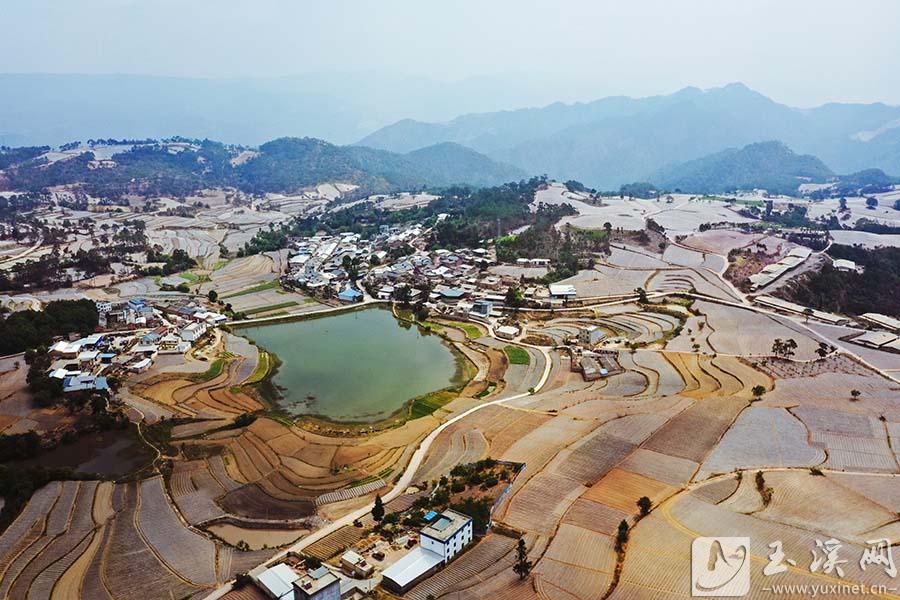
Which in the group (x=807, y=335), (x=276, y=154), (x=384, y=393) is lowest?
(x=384, y=393)

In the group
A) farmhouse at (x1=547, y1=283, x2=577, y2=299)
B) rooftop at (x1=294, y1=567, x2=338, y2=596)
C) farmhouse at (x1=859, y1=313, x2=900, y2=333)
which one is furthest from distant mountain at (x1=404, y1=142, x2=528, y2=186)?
rooftop at (x1=294, y1=567, x2=338, y2=596)

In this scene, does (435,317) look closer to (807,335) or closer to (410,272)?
(410,272)

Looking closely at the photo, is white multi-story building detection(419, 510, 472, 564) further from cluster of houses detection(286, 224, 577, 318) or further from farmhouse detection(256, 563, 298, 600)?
cluster of houses detection(286, 224, 577, 318)

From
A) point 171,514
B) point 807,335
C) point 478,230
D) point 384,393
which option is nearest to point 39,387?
point 171,514

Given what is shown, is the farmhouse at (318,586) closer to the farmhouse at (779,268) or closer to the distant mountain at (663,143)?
the farmhouse at (779,268)

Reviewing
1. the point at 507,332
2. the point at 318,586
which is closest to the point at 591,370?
the point at 507,332

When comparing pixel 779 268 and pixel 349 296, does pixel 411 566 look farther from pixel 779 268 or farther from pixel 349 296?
pixel 779 268
